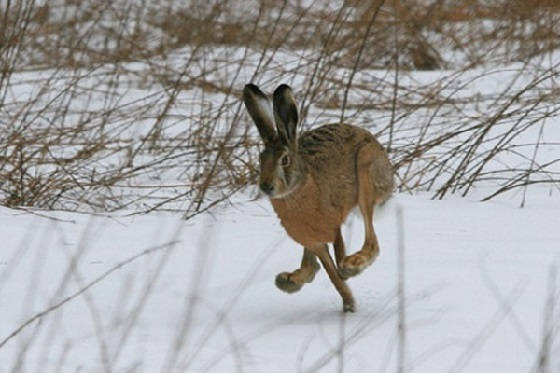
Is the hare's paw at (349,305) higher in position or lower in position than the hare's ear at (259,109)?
lower

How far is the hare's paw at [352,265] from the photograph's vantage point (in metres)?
3.81

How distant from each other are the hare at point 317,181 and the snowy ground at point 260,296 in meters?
0.11

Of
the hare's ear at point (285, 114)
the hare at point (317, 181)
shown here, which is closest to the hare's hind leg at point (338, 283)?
the hare at point (317, 181)

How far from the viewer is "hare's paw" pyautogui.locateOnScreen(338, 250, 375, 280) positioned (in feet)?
12.5

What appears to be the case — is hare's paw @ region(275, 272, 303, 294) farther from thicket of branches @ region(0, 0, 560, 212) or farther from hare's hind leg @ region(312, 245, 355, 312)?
thicket of branches @ region(0, 0, 560, 212)

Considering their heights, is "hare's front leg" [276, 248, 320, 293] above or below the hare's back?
below

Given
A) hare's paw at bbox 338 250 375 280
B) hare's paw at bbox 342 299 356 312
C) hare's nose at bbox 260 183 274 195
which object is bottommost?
hare's paw at bbox 342 299 356 312

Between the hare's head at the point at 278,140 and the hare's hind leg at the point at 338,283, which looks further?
the hare's hind leg at the point at 338,283

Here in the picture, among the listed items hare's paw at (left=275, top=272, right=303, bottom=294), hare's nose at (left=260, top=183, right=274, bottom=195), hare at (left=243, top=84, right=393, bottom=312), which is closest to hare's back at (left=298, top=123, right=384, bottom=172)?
hare at (left=243, top=84, right=393, bottom=312)

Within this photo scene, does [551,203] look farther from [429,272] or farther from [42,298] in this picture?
[42,298]

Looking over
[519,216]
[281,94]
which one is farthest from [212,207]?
[281,94]

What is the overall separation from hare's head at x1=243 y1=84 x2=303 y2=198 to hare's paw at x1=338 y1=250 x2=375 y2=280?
0.28 m

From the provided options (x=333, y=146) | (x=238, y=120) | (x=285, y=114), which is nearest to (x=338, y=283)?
(x=333, y=146)

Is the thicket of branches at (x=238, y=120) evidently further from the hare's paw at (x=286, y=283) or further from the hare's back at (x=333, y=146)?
the hare's paw at (x=286, y=283)
